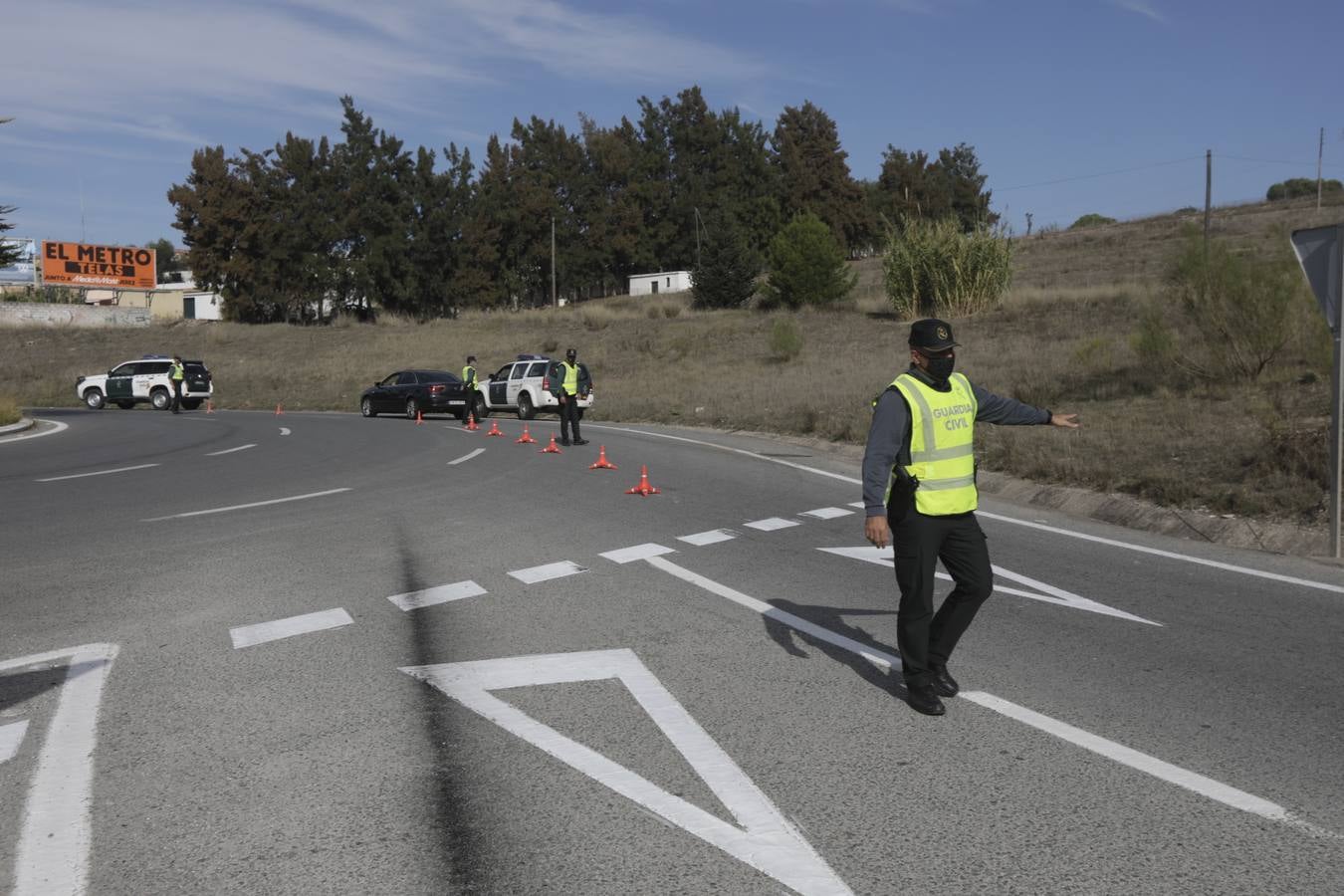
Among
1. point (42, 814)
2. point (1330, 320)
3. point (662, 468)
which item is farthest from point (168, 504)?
point (1330, 320)

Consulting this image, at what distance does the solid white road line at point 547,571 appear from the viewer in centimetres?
774

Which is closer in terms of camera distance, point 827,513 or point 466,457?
point 827,513

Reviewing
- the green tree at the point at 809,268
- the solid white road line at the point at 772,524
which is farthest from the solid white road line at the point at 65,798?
the green tree at the point at 809,268

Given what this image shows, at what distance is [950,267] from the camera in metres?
42.7

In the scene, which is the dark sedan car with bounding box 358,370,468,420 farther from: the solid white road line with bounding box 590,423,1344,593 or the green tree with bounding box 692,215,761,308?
the green tree with bounding box 692,215,761,308

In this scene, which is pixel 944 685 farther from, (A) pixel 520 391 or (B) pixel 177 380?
(B) pixel 177 380

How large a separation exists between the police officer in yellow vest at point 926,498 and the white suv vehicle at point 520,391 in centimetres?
2501

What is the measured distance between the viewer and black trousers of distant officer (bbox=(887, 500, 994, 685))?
4.96 m

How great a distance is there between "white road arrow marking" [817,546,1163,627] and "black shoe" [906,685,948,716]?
2.04m

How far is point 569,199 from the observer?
8431 cm

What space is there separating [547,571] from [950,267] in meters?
37.4

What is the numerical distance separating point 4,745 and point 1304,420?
47.3ft

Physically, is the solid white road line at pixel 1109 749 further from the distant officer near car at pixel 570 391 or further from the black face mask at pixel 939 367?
the distant officer near car at pixel 570 391

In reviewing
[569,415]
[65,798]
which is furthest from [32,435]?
[65,798]
